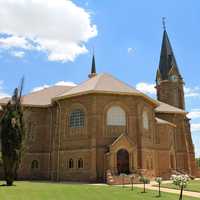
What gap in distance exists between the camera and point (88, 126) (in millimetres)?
33375

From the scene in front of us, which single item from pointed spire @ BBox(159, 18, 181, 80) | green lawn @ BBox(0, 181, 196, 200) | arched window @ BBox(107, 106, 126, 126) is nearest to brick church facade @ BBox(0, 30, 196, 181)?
arched window @ BBox(107, 106, 126, 126)

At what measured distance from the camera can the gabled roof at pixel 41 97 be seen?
39656 mm

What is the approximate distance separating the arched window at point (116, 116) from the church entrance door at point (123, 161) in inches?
129

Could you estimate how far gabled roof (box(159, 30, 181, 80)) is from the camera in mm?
58812

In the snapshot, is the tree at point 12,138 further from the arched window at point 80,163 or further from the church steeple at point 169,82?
the church steeple at point 169,82

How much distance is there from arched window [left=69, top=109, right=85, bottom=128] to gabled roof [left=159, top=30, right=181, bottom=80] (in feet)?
93.5

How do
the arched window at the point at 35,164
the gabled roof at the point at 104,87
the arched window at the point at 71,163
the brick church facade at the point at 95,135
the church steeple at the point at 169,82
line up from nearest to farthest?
the brick church facade at the point at 95,135, the arched window at the point at 71,163, the gabled roof at the point at 104,87, the arched window at the point at 35,164, the church steeple at the point at 169,82

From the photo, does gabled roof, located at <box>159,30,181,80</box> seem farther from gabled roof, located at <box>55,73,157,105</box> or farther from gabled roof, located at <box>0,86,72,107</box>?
gabled roof, located at <box>0,86,72,107</box>

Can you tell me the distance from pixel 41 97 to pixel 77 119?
32.6ft

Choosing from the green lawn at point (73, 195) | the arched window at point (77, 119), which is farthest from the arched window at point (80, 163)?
the green lawn at point (73, 195)

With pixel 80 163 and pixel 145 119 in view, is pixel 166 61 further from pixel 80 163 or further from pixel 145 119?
pixel 80 163

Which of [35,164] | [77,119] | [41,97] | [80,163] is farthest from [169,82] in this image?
[35,164]

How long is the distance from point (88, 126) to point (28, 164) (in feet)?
34.1

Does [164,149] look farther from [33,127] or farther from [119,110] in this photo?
[33,127]
